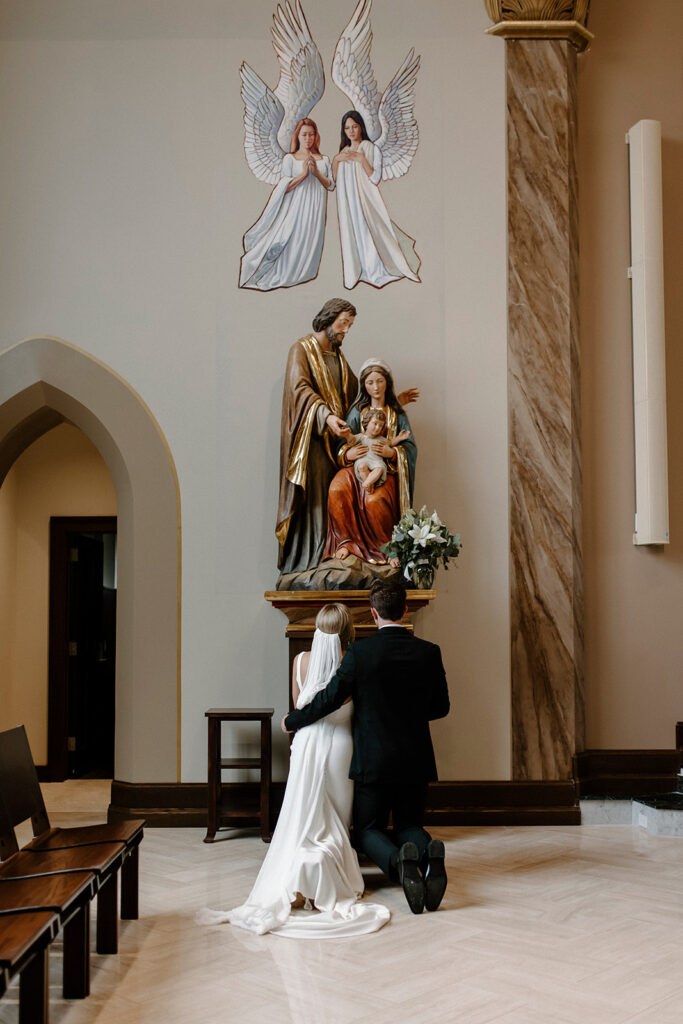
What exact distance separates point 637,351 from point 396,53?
286 centimetres

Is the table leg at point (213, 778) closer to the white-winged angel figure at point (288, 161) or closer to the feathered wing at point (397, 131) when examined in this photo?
the white-winged angel figure at point (288, 161)

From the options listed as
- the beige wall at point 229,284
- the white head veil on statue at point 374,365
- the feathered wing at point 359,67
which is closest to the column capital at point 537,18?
the beige wall at point 229,284

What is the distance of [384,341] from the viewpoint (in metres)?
7.30

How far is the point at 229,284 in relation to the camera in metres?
7.32

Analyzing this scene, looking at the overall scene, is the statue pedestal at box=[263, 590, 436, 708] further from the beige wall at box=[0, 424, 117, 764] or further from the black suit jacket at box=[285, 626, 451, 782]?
the beige wall at box=[0, 424, 117, 764]

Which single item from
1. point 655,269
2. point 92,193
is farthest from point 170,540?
point 655,269

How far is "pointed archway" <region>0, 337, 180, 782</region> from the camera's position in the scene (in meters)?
7.08

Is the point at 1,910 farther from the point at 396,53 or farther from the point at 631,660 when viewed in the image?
the point at 396,53

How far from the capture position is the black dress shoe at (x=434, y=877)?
15.0ft

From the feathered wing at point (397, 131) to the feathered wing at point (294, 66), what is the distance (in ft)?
1.66

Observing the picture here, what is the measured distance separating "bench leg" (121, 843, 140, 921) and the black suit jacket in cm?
95

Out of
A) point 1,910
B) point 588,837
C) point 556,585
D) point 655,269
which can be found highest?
point 655,269

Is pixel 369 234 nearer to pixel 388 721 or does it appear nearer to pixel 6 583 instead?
pixel 388 721

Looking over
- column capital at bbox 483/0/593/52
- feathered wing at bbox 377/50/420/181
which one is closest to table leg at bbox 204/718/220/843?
feathered wing at bbox 377/50/420/181
